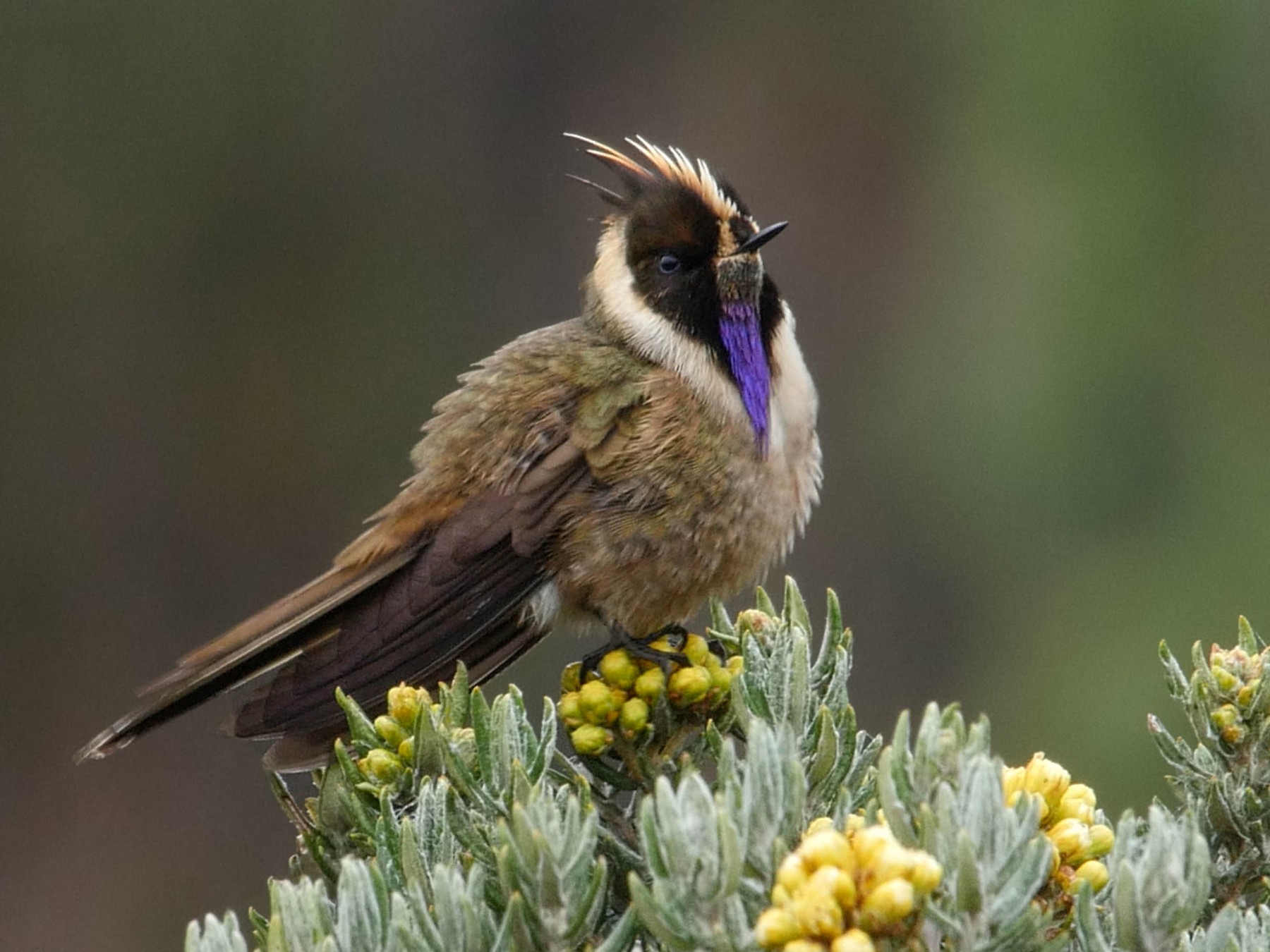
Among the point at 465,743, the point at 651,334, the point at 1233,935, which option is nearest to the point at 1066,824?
the point at 1233,935

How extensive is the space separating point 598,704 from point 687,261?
77.7 inches

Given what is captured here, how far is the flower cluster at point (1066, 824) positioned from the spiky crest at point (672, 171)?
2.34m

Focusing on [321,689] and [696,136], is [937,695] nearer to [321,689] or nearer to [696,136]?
[696,136]

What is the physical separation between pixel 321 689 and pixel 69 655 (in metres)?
5.78

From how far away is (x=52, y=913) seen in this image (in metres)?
8.16

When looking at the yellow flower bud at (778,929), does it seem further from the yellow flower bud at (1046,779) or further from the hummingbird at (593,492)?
the hummingbird at (593,492)

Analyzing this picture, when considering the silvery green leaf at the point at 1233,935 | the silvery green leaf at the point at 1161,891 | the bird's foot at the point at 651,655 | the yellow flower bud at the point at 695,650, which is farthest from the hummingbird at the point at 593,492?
the silvery green leaf at the point at 1161,891

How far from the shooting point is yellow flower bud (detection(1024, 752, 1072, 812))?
5.64 ft

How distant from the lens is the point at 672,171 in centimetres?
391

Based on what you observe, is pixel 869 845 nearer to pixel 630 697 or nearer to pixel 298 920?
pixel 298 920

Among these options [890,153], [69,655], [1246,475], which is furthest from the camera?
[890,153]

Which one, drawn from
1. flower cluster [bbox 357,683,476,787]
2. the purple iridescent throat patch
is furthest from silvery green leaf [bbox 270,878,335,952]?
the purple iridescent throat patch

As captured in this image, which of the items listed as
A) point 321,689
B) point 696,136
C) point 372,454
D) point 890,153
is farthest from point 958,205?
point 321,689

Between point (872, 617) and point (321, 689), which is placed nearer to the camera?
point (321, 689)
